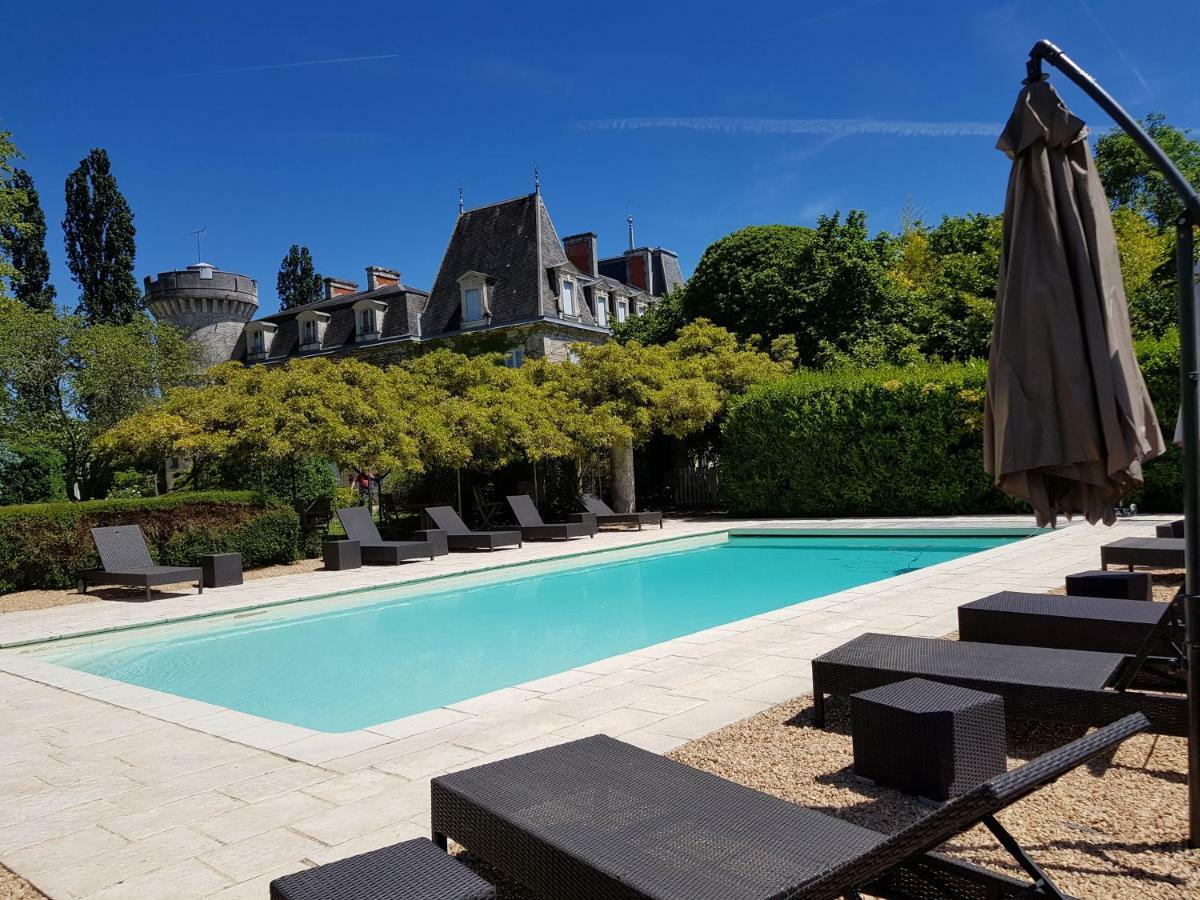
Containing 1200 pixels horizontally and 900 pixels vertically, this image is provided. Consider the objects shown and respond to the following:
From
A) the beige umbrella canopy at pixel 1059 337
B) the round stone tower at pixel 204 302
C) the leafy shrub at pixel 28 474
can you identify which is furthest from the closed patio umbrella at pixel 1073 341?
the round stone tower at pixel 204 302

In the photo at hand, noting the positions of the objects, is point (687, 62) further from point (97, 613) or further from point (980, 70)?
point (97, 613)

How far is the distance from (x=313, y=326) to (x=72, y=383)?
13987mm

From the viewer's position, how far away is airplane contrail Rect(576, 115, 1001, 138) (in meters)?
18.9

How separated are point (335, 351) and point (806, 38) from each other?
1094 inches

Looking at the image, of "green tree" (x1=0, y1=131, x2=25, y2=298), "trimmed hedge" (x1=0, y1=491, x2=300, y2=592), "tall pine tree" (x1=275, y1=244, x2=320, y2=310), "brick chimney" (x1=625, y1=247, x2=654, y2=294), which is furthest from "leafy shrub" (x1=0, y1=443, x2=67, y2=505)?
"tall pine tree" (x1=275, y1=244, x2=320, y2=310)

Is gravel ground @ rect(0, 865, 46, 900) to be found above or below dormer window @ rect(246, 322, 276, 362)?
below

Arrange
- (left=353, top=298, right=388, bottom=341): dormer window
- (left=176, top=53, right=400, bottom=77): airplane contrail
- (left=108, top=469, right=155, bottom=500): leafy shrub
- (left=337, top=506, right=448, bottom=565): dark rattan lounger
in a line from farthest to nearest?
(left=353, top=298, right=388, bottom=341): dormer window, (left=108, top=469, right=155, bottom=500): leafy shrub, (left=176, top=53, right=400, bottom=77): airplane contrail, (left=337, top=506, right=448, bottom=565): dark rattan lounger

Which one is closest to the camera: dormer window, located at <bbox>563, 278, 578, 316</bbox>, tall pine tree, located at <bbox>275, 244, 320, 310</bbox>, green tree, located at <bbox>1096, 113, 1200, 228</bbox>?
green tree, located at <bbox>1096, 113, 1200, 228</bbox>

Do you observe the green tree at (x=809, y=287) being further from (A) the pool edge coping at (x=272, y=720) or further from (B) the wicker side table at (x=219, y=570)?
(A) the pool edge coping at (x=272, y=720)

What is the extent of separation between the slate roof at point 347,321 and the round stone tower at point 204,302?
226 centimetres

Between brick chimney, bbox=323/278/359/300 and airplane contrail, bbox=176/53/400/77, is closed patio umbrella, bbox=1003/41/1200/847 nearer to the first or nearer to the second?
airplane contrail, bbox=176/53/400/77

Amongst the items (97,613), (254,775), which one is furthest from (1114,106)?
(97,613)

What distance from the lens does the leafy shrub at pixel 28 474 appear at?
17078 millimetres

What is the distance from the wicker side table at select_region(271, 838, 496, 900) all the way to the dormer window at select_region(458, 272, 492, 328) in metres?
31.6
